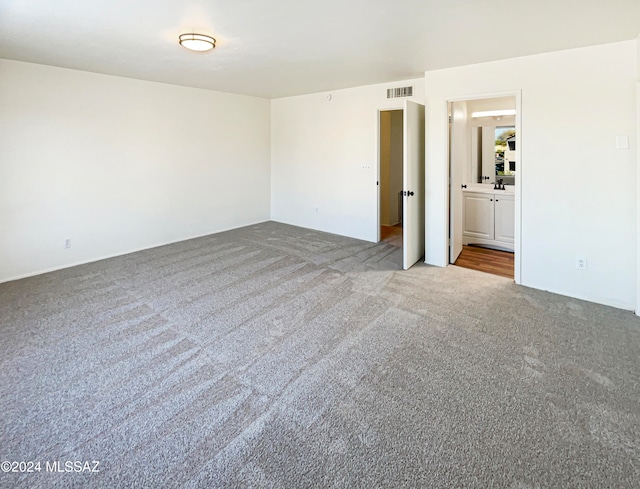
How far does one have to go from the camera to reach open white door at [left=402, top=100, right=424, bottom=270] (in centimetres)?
454

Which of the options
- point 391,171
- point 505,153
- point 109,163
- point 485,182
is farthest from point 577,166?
point 109,163

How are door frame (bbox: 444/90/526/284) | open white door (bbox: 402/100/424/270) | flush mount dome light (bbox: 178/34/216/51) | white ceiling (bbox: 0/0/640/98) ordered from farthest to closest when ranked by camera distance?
open white door (bbox: 402/100/424/270) < door frame (bbox: 444/90/526/284) < flush mount dome light (bbox: 178/34/216/51) < white ceiling (bbox: 0/0/640/98)

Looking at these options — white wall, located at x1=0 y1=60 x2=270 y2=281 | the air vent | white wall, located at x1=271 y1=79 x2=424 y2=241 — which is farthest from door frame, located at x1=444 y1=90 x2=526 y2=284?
white wall, located at x1=0 y1=60 x2=270 y2=281

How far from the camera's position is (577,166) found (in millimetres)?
3633

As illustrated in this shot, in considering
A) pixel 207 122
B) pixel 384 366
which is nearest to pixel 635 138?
pixel 384 366

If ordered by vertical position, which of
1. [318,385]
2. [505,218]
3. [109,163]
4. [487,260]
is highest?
[109,163]

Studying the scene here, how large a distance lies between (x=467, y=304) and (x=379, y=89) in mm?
3698

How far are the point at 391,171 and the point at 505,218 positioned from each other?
2709 millimetres

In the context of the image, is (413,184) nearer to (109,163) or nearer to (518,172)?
(518,172)

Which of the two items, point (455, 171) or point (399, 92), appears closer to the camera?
point (455, 171)

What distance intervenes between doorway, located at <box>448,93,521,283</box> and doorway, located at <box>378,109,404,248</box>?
1629 millimetres

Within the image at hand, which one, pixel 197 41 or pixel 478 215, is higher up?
pixel 197 41

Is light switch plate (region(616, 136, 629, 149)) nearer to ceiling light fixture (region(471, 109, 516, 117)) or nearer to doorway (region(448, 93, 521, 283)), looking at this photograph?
doorway (region(448, 93, 521, 283))

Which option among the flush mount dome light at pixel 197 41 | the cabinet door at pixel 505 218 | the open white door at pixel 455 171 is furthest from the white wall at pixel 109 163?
the cabinet door at pixel 505 218
